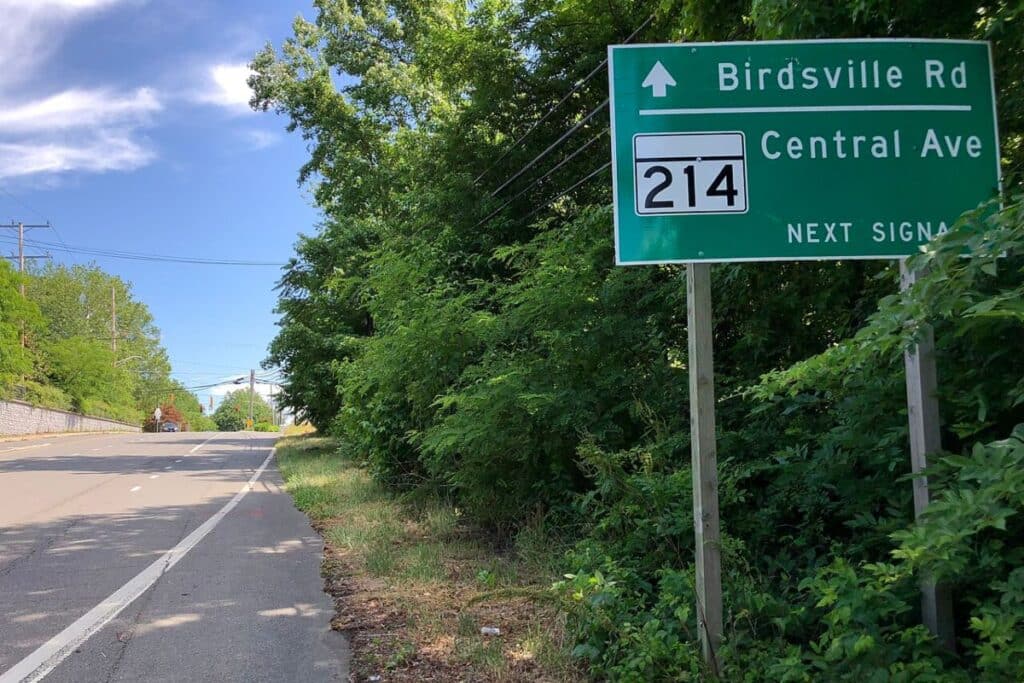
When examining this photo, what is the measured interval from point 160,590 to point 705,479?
17.6 ft

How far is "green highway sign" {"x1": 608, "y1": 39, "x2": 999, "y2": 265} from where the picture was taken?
3711 mm

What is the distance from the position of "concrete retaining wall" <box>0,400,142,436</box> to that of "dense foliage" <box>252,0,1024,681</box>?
3626cm

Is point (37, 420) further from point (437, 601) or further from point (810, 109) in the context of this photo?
point (810, 109)

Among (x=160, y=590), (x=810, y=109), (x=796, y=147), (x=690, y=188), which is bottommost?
(x=160, y=590)

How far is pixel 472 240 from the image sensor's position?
13641 mm

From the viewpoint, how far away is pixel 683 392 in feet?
20.9

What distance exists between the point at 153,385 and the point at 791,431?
99253 millimetres

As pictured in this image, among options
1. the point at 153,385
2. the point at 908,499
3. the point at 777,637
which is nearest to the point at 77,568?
the point at 777,637

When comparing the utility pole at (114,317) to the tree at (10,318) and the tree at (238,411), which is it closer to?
the tree at (10,318)

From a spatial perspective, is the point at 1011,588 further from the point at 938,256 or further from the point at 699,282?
the point at 699,282

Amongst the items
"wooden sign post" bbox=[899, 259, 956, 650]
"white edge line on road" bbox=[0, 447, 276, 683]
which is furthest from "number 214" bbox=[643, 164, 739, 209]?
"white edge line on road" bbox=[0, 447, 276, 683]

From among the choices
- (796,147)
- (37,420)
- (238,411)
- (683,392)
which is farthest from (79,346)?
(238,411)

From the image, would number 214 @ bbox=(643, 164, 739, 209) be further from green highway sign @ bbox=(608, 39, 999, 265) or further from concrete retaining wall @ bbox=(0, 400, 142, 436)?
concrete retaining wall @ bbox=(0, 400, 142, 436)

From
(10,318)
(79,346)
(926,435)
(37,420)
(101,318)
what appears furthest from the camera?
(101,318)
